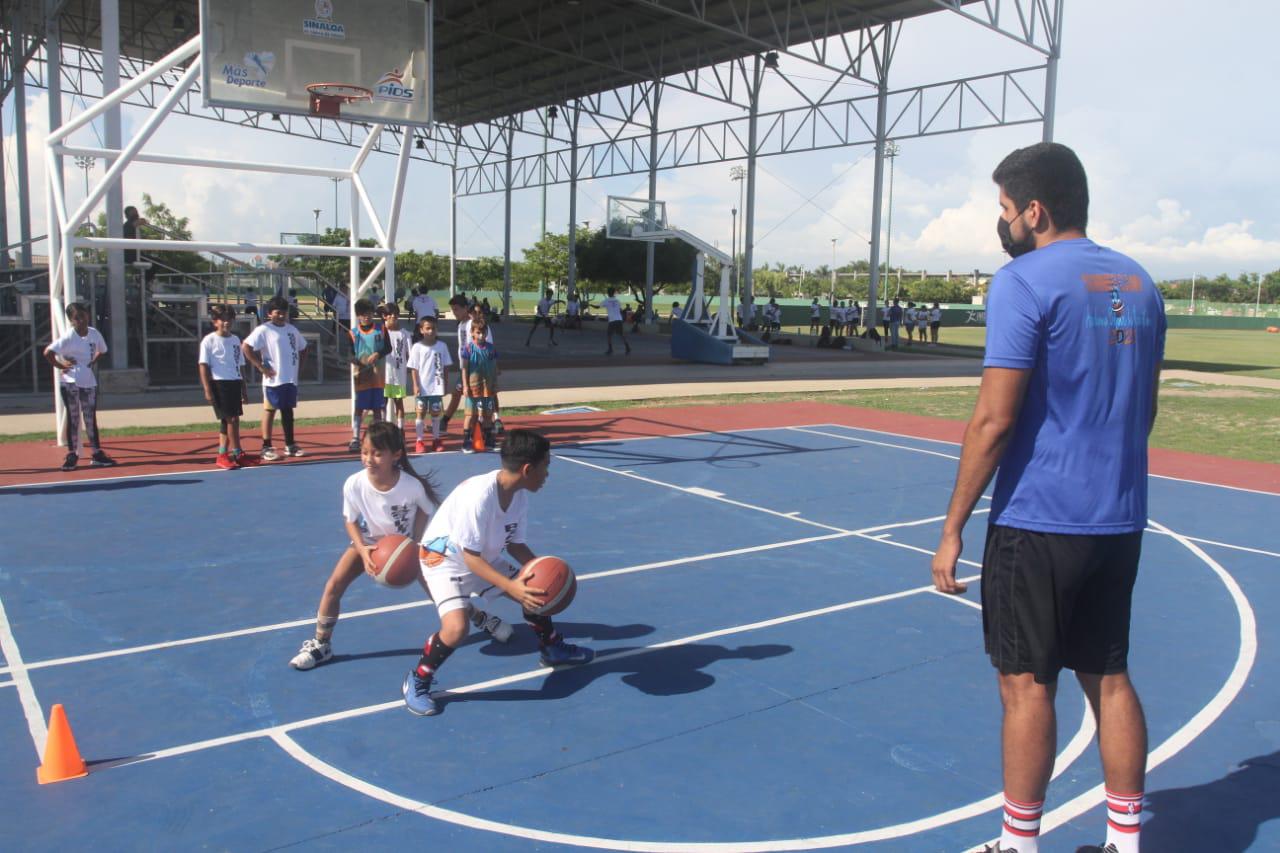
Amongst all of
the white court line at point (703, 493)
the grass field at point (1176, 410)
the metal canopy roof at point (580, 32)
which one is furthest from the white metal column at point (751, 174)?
the white court line at point (703, 493)

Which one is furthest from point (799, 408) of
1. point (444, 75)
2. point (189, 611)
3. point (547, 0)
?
point (444, 75)

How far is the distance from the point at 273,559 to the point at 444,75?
134ft

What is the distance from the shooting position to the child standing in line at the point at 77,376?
11.4 meters

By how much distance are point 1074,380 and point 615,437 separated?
38.9ft

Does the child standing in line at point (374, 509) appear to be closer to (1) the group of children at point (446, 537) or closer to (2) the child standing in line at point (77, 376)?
(1) the group of children at point (446, 537)

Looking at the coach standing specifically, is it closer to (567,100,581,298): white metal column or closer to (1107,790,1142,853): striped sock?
(1107,790,1142,853): striped sock

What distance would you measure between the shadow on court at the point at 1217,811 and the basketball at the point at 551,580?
2803 millimetres

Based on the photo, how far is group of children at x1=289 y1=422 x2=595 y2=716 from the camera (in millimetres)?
5023

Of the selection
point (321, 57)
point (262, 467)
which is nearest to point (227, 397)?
point (262, 467)

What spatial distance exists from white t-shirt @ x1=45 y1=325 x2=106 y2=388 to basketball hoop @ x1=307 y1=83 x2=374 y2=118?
418 centimetres

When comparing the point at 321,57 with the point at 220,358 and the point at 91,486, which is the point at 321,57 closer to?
the point at 220,358

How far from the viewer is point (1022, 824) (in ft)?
11.1

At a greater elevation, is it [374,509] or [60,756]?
[374,509]

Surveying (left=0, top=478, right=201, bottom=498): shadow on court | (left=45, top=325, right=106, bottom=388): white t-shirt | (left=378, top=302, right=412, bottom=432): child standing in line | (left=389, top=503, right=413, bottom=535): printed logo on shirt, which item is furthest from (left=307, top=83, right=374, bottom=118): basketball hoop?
(left=389, top=503, right=413, bottom=535): printed logo on shirt
